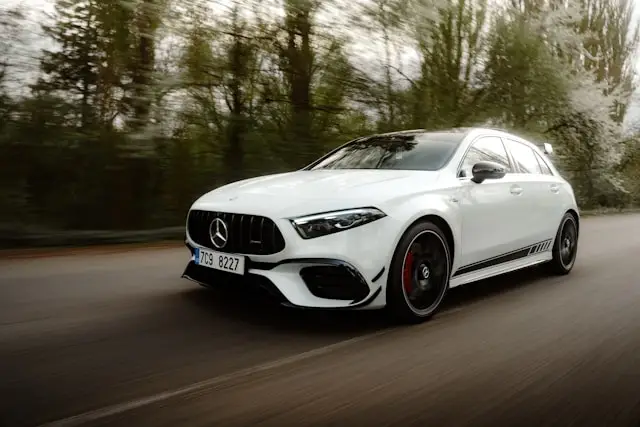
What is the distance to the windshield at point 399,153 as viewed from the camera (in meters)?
5.13

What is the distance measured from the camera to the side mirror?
4992 millimetres

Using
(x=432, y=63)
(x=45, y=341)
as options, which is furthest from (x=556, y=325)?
(x=432, y=63)

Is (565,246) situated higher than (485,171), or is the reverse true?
(485,171)

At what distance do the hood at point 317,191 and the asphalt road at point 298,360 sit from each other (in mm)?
779

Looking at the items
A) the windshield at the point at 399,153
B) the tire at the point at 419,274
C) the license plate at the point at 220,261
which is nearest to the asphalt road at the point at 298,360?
the tire at the point at 419,274

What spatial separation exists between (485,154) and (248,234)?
243cm

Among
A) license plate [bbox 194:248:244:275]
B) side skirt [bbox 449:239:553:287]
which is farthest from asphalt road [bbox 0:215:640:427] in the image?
license plate [bbox 194:248:244:275]

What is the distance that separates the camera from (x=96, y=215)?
10305mm

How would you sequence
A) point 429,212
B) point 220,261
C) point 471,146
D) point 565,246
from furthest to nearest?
point 565,246, point 471,146, point 429,212, point 220,261

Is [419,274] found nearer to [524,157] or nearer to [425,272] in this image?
[425,272]

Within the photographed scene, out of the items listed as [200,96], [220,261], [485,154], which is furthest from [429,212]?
[200,96]

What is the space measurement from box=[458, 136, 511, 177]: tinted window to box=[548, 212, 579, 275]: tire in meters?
1.25

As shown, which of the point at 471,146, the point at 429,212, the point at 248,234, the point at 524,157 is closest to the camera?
the point at 248,234

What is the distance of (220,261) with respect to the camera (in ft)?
14.2
